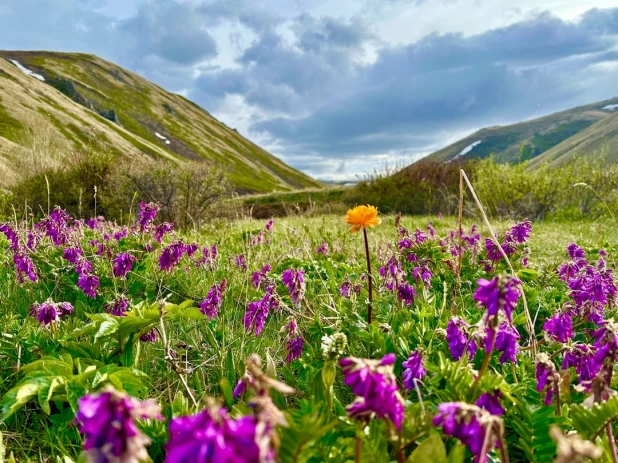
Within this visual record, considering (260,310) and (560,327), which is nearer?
(560,327)

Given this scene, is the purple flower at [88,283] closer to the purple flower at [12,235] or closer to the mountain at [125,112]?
the purple flower at [12,235]

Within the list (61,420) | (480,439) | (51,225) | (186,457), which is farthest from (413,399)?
(51,225)

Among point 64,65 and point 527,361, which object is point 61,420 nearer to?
point 527,361

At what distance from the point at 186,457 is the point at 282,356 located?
2.41m

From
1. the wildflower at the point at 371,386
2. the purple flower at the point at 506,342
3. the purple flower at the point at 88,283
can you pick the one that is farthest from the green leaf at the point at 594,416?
→ the purple flower at the point at 88,283

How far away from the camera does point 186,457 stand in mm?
724

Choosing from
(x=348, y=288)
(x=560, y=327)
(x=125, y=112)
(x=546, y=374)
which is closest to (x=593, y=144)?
(x=125, y=112)

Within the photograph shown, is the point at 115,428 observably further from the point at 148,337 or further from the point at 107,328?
the point at 148,337

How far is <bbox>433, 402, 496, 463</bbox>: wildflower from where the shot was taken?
1043 mm

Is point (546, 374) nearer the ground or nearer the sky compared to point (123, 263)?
nearer the ground

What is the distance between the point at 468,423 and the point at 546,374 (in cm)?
70

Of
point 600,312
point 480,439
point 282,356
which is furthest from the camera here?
point 282,356

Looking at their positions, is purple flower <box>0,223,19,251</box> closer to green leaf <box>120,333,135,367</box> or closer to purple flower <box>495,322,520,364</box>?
green leaf <box>120,333,135,367</box>

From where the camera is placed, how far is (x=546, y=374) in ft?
5.27
